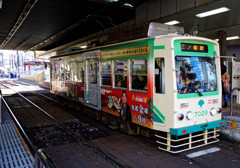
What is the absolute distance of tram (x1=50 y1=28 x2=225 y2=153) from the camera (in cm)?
530

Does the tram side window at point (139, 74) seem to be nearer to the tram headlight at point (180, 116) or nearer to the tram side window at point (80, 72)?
the tram headlight at point (180, 116)

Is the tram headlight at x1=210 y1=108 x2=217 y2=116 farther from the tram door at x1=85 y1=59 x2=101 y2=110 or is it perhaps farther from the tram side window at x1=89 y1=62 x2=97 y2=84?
the tram side window at x1=89 y1=62 x2=97 y2=84

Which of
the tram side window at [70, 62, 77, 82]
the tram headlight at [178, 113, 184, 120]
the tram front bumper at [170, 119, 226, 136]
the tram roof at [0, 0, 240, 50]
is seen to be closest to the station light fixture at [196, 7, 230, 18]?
the tram roof at [0, 0, 240, 50]

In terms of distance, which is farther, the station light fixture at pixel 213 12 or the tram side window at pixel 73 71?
the tram side window at pixel 73 71

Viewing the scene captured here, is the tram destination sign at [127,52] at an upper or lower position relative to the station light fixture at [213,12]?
lower

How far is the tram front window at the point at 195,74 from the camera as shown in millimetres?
5414

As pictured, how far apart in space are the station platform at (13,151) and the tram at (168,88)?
2905 millimetres

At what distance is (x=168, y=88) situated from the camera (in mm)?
5309

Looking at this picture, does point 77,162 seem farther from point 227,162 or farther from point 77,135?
point 227,162

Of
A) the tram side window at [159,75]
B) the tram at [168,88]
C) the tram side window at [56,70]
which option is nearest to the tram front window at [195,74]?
the tram at [168,88]


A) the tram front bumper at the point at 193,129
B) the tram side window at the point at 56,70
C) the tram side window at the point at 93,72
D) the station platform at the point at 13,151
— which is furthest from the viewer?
the tram side window at the point at 56,70

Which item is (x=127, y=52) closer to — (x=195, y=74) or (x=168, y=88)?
(x=168, y=88)

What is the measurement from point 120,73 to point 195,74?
7.57 ft

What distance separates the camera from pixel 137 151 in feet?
18.9
